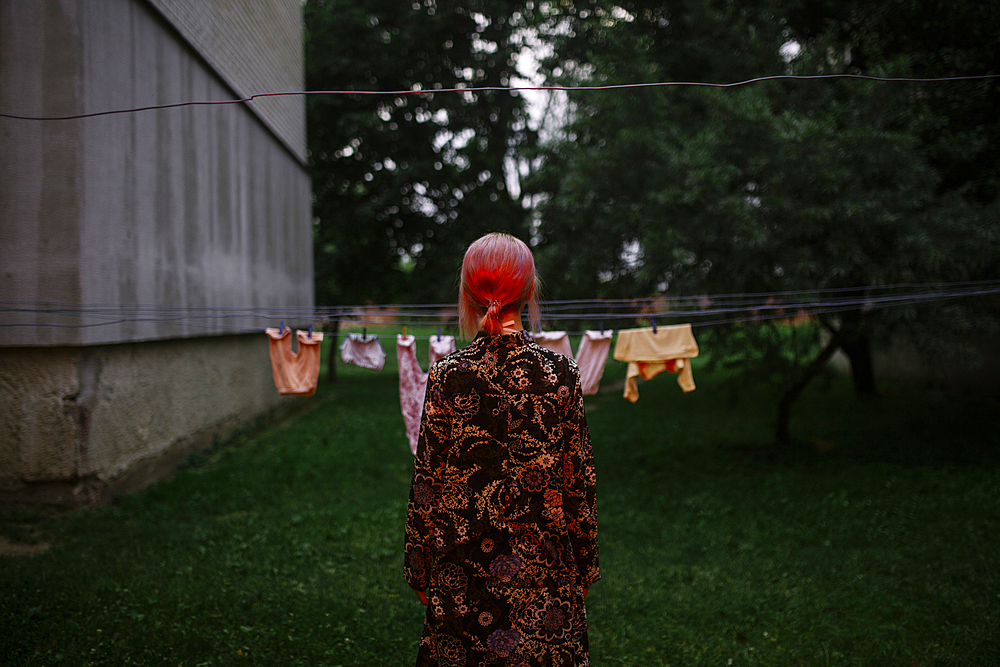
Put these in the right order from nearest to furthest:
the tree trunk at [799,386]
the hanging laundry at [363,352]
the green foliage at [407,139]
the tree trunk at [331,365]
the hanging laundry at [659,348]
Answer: the hanging laundry at [659,348] < the hanging laundry at [363,352] < the tree trunk at [799,386] < the green foliage at [407,139] < the tree trunk at [331,365]

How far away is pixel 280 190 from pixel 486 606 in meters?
10.0

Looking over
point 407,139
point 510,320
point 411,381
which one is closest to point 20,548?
point 411,381

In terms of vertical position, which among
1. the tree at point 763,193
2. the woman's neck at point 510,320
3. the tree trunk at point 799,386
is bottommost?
the tree trunk at point 799,386

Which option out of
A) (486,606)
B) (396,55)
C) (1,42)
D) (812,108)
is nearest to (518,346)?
(486,606)

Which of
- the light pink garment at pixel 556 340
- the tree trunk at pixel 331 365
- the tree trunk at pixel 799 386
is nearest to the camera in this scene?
the light pink garment at pixel 556 340

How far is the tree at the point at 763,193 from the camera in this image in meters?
5.54

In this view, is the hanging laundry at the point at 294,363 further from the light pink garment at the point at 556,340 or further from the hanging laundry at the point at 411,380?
the light pink garment at the point at 556,340

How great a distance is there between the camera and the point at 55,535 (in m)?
5.05

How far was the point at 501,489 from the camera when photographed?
177 centimetres

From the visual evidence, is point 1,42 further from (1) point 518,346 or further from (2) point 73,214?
Result: (1) point 518,346

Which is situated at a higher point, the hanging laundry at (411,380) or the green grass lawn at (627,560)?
the hanging laundry at (411,380)

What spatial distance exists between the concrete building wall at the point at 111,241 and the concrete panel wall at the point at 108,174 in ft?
0.05

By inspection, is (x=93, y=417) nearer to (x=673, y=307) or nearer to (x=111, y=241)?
(x=111, y=241)

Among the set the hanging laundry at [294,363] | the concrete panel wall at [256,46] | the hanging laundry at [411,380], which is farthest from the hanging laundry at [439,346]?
the concrete panel wall at [256,46]
